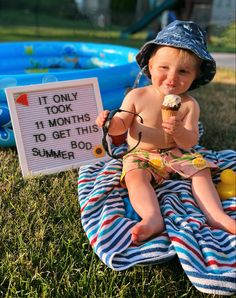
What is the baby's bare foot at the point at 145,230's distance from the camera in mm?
1596

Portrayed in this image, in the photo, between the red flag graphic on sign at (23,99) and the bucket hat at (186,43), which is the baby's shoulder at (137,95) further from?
the red flag graphic on sign at (23,99)

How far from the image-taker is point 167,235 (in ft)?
5.41

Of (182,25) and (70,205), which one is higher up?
(182,25)

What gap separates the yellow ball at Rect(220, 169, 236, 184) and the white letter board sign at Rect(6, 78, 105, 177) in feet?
2.41

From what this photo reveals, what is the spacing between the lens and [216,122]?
128 inches

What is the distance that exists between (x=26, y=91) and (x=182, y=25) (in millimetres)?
951

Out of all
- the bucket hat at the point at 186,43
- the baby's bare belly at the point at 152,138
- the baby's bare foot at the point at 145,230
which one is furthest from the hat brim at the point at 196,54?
the baby's bare foot at the point at 145,230

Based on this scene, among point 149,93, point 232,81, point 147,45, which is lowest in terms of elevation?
point 232,81

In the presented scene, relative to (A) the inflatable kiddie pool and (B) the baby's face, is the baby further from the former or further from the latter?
(A) the inflatable kiddie pool

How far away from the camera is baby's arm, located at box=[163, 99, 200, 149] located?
1909 millimetres

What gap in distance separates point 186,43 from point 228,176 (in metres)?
0.71

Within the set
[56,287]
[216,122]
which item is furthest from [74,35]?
[56,287]

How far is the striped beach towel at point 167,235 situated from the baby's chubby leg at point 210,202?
0.12 feet

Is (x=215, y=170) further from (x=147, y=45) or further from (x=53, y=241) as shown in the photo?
(x=53, y=241)
